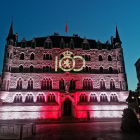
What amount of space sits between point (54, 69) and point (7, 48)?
Result: 1283 centimetres

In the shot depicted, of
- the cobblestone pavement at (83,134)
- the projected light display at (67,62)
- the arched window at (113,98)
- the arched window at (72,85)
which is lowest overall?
the cobblestone pavement at (83,134)

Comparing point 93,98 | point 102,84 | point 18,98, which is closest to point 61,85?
point 93,98

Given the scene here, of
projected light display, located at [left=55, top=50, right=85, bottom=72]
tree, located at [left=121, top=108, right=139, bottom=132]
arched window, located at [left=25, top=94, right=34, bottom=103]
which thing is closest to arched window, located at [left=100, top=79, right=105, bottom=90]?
projected light display, located at [left=55, top=50, right=85, bottom=72]

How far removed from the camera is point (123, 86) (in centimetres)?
3459

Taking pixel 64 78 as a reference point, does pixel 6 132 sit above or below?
below

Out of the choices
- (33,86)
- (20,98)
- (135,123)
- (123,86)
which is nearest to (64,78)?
(33,86)

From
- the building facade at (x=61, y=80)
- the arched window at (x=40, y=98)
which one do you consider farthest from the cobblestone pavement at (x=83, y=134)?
the arched window at (x=40, y=98)

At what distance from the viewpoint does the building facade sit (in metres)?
32.0

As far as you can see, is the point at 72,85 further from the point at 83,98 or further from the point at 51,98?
the point at 51,98

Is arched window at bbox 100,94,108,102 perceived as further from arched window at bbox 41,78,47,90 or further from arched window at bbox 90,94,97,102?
arched window at bbox 41,78,47,90

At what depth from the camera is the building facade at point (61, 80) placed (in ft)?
105

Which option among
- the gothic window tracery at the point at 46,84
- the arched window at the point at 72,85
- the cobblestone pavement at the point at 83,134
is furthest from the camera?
the arched window at the point at 72,85

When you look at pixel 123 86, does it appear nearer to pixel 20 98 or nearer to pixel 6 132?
pixel 20 98

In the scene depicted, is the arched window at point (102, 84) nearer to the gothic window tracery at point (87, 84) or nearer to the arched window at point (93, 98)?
the gothic window tracery at point (87, 84)
